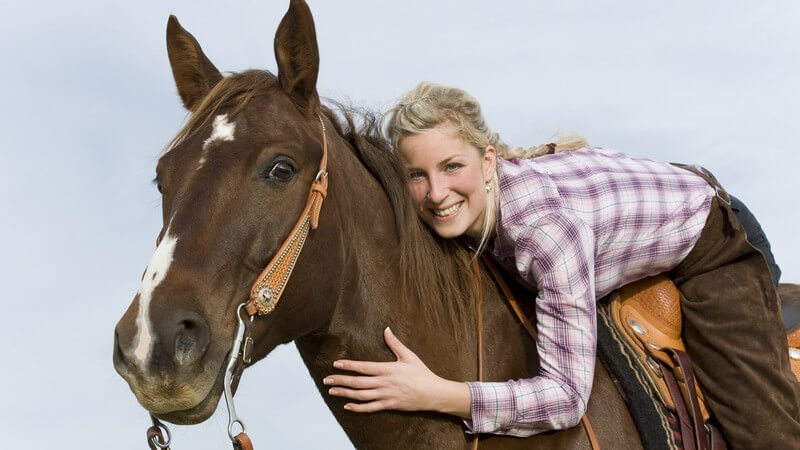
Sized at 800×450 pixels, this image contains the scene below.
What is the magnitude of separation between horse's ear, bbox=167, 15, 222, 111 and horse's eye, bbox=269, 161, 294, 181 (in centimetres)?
79

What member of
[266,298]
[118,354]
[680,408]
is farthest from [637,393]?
[118,354]

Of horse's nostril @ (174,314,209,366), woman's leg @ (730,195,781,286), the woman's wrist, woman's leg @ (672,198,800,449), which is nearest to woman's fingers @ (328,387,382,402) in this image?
the woman's wrist

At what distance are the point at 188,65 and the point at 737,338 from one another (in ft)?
8.55

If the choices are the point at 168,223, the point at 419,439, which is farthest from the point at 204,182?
the point at 419,439

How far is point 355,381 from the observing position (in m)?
3.23

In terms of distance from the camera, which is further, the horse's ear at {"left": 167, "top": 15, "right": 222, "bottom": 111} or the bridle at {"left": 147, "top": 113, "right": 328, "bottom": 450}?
the horse's ear at {"left": 167, "top": 15, "right": 222, "bottom": 111}

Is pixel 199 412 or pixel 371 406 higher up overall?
pixel 199 412

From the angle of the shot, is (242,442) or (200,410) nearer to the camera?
(200,410)

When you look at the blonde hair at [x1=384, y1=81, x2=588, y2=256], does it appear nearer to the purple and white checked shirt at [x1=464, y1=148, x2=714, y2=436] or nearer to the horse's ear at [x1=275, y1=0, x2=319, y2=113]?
the purple and white checked shirt at [x1=464, y1=148, x2=714, y2=436]

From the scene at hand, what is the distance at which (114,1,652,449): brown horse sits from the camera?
270 centimetres

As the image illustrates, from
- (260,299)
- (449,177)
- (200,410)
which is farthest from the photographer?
(449,177)

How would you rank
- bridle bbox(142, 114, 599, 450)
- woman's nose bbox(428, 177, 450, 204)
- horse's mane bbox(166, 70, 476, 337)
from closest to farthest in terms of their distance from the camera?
bridle bbox(142, 114, 599, 450) < horse's mane bbox(166, 70, 476, 337) < woman's nose bbox(428, 177, 450, 204)

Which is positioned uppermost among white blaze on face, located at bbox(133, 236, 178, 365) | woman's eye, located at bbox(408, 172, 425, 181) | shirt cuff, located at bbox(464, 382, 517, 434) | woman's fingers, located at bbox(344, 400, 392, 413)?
white blaze on face, located at bbox(133, 236, 178, 365)

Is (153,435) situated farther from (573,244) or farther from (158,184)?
(573,244)
